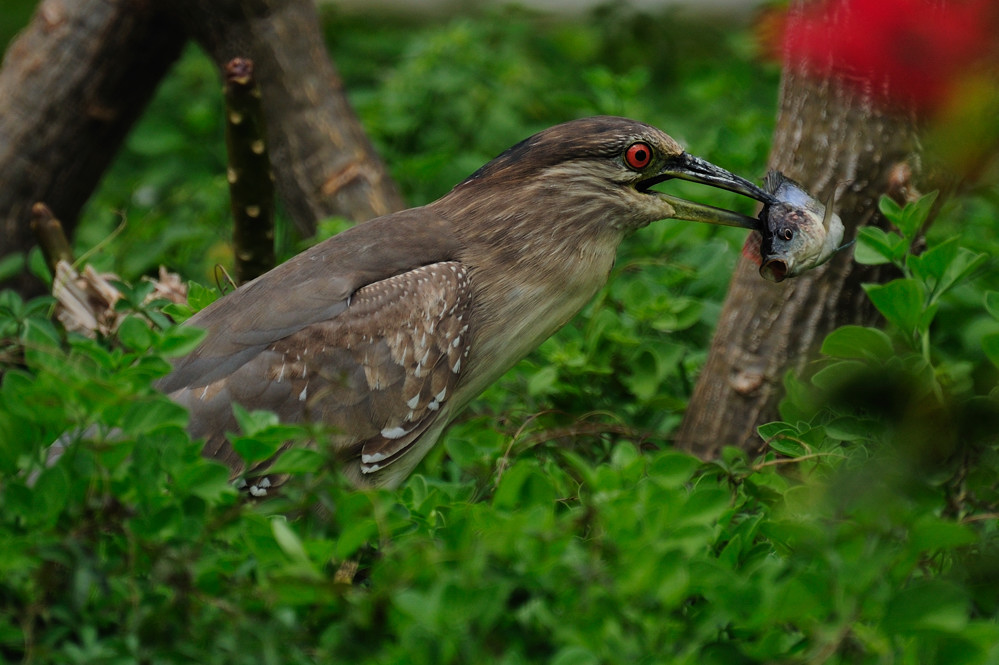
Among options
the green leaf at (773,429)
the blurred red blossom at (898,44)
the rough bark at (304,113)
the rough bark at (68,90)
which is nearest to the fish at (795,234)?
the blurred red blossom at (898,44)

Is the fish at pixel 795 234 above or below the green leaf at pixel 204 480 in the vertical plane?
below

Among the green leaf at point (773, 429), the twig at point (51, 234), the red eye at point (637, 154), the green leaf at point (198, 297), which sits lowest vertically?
the green leaf at point (773, 429)

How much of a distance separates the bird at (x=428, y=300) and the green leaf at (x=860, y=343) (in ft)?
2.00

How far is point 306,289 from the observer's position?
3.18m

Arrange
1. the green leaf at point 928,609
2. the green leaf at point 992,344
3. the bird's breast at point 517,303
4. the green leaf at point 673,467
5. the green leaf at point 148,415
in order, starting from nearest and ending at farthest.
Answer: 1. the green leaf at point 928,609
2. the green leaf at point 148,415
3. the green leaf at point 673,467
4. the green leaf at point 992,344
5. the bird's breast at point 517,303

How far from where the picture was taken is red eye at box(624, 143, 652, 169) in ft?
10.7

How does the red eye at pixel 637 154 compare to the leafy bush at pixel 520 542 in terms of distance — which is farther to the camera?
the red eye at pixel 637 154

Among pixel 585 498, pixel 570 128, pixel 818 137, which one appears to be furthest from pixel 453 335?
pixel 818 137

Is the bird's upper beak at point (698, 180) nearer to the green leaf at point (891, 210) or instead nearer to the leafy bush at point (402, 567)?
the green leaf at point (891, 210)

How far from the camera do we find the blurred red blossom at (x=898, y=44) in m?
2.37

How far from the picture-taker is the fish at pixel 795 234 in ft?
10.1

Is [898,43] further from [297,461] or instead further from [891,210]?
[297,461]

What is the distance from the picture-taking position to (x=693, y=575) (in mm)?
1874

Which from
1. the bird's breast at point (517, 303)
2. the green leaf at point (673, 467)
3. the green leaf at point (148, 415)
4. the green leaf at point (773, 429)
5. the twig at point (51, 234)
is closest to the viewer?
the green leaf at point (148, 415)
